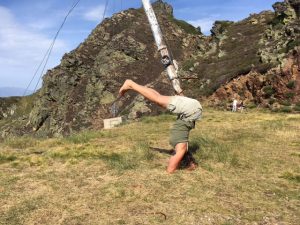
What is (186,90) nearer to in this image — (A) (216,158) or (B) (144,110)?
(B) (144,110)

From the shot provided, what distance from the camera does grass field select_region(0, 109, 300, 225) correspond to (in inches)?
310

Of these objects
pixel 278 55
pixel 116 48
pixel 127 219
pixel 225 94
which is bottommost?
pixel 127 219

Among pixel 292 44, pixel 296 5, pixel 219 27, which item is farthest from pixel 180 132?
pixel 219 27

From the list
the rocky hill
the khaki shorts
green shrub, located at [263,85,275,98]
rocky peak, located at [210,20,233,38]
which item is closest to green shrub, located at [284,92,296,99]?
the rocky hill

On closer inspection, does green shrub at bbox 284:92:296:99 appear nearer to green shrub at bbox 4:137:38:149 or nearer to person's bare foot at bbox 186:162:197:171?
green shrub at bbox 4:137:38:149

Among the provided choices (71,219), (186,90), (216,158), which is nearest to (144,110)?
(186,90)

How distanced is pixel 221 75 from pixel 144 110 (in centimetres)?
897

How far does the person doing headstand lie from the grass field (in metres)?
0.51

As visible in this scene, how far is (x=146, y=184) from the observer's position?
9578mm

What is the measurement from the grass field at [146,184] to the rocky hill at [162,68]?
65.3 ft

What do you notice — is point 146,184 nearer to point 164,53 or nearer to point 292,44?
point 164,53

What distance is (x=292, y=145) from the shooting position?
1459 cm

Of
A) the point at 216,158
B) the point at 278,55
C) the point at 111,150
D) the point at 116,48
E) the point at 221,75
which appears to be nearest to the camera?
the point at 216,158

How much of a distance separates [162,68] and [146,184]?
48.0 metres
